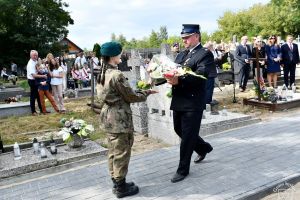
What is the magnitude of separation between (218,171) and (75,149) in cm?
291

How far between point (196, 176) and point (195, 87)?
126cm

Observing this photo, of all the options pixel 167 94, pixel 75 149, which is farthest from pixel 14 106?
pixel 167 94

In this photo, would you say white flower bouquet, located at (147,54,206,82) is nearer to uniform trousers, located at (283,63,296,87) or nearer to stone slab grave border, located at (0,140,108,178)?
stone slab grave border, located at (0,140,108,178)

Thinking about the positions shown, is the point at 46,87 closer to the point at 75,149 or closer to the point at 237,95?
the point at 75,149

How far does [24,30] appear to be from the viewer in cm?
4091

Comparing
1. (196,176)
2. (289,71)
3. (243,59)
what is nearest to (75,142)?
(196,176)

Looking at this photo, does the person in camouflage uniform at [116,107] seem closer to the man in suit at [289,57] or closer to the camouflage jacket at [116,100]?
the camouflage jacket at [116,100]

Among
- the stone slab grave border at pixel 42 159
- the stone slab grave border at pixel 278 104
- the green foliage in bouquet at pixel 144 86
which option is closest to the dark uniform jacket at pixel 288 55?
the stone slab grave border at pixel 278 104

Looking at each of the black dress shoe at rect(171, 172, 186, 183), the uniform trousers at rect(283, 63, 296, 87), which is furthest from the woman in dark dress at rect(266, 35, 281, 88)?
the black dress shoe at rect(171, 172, 186, 183)

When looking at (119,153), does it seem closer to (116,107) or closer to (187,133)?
(116,107)

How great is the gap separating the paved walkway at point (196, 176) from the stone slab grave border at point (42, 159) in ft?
0.59

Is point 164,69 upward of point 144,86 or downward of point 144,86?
upward

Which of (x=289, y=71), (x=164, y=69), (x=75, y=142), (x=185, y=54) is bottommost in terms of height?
(x=75, y=142)

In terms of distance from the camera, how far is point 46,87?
1088 centimetres
